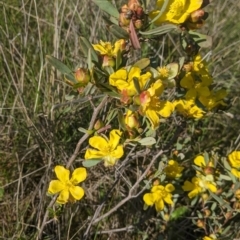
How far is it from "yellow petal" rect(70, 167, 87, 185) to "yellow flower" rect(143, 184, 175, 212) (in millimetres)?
331

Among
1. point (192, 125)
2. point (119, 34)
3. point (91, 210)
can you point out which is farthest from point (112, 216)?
point (119, 34)

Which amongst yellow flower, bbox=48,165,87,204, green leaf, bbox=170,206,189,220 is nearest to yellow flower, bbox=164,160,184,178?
green leaf, bbox=170,206,189,220

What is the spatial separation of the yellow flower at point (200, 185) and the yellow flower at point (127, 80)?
569 millimetres

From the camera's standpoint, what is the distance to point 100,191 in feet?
5.90

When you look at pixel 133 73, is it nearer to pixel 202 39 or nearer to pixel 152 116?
pixel 152 116

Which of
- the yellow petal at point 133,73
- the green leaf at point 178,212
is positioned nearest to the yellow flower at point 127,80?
the yellow petal at point 133,73

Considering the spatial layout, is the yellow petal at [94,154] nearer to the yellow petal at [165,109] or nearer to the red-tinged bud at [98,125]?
the red-tinged bud at [98,125]

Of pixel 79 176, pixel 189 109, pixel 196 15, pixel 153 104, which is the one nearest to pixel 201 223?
pixel 189 109

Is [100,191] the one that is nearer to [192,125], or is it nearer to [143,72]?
[192,125]

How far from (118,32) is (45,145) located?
736 millimetres

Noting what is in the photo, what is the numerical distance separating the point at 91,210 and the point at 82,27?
0.86 metres

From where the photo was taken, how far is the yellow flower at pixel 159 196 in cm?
156

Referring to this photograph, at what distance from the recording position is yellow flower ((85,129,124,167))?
122cm

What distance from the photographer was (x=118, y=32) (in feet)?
3.61
